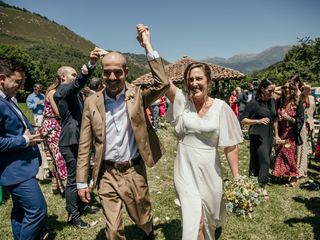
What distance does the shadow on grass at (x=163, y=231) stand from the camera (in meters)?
4.84

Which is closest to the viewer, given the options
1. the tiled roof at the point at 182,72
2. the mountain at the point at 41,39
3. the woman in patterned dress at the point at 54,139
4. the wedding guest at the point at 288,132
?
the woman in patterned dress at the point at 54,139

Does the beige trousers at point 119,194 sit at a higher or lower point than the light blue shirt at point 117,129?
lower

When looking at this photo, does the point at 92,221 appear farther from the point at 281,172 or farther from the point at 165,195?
the point at 281,172

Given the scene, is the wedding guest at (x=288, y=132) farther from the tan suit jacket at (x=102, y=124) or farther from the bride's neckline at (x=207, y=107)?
the tan suit jacket at (x=102, y=124)

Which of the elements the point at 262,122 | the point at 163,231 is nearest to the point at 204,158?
the point at 163,231

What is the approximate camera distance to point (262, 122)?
603 cm

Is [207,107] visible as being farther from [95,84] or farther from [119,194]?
[95,84]

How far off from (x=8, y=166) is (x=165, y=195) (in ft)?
13.0

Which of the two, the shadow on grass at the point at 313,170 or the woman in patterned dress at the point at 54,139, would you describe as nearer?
the woman in patterned dress at the point at 54,139

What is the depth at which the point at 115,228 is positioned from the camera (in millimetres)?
3561

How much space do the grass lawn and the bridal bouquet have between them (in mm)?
1588

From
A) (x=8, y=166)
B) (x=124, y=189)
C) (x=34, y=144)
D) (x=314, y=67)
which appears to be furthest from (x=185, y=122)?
(x=314, y=67)

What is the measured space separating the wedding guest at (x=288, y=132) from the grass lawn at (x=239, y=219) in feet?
1.31

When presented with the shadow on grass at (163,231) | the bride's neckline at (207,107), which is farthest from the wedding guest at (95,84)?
the bride's neckline at (207,107)
